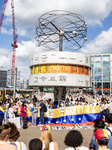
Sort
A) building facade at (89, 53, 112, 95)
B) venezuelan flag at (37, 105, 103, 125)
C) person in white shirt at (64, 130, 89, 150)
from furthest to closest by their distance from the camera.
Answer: building facade at (89, 53, 112, 95), venezuelan flag at (37, 105, 103, 125), person in white shirt at (64, 130, 89, 150)

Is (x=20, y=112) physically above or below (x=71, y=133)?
below

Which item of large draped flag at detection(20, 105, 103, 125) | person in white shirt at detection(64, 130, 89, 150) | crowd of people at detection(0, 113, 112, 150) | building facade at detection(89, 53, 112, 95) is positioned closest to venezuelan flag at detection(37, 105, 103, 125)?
large draped flag at detection(20, 105, 103, 125)

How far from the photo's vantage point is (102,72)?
271 ft

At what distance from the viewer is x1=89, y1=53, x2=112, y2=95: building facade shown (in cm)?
8119

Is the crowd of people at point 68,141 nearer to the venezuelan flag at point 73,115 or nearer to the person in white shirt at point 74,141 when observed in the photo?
the person in white shirt at point 74,141

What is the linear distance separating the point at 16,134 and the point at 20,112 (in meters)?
8.00

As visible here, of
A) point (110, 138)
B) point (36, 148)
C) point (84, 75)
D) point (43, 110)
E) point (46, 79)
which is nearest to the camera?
point (36, 148)

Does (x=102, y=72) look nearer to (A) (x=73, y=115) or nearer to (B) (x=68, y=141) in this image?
(A) (x=73, y=115)

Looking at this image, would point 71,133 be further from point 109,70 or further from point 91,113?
point 109,70

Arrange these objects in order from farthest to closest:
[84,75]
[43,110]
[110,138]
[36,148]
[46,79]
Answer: [84,75]
[46,79]
[43,110]
[110,138]
[36,148]

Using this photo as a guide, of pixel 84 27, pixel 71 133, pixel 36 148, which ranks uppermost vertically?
pixel 84 27

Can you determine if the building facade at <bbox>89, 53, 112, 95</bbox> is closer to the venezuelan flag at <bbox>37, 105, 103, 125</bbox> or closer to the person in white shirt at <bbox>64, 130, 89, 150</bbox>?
the venezuelan flag at <bbox>37, 105, 103, 125</bbox>

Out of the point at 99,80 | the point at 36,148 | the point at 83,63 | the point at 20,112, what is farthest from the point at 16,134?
the point at 99,80

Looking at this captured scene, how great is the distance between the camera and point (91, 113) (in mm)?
11891
